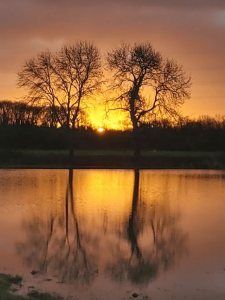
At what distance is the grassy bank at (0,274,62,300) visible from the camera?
7.14 m

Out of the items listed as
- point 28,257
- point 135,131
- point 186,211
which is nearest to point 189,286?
point 28,257

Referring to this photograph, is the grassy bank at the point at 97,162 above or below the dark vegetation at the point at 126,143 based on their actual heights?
below

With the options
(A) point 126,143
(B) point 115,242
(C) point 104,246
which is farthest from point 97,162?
(C) point 104,246

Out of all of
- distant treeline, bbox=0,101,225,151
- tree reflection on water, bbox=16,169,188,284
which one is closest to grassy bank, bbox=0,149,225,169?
distant treeline, bbox=0,101,225,151

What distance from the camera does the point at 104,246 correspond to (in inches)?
453

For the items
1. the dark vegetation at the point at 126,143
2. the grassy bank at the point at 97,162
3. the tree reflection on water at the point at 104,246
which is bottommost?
the tree reflection on water at the point at 104,246

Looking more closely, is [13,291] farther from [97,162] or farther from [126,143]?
[126,143]

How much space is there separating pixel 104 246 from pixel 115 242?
0.57 m

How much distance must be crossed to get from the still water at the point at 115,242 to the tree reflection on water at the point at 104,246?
0.06 ft

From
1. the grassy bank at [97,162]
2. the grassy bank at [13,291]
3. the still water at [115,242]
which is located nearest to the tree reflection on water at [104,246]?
the still water at [115,242]

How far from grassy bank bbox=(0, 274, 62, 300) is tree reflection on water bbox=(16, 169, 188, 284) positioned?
0.87m

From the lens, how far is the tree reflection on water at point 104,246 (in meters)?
9.44

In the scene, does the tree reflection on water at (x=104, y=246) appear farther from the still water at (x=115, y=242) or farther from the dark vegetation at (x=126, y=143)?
the dark vegetation at (x=126, y=143)

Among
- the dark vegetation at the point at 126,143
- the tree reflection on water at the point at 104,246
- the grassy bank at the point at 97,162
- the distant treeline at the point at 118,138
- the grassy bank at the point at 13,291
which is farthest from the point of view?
the distant treeline at the point at 118,138
